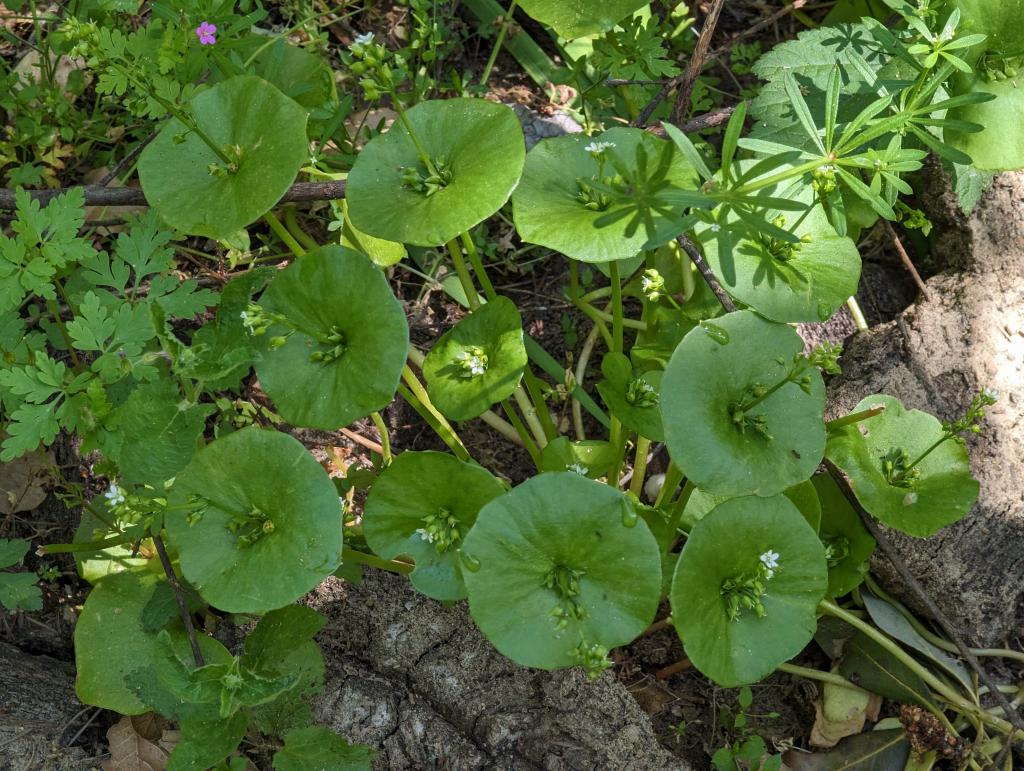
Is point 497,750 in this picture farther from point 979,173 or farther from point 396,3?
point 396,3

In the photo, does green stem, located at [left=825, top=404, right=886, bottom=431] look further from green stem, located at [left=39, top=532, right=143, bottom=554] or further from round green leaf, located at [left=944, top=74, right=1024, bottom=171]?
green stem, located at [left=39, top=532, right=143, bottom=554]

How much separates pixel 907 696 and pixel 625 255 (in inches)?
61.7

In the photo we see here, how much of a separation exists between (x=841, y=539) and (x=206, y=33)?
2344 millimetres

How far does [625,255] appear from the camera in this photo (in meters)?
2.01

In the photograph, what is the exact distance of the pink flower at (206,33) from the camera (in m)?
2.46

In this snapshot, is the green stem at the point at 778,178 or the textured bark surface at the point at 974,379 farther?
the textured bark surface at the point at 974,379

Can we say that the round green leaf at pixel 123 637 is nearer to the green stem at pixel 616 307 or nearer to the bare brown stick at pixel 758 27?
the green stem at pixel 616 307

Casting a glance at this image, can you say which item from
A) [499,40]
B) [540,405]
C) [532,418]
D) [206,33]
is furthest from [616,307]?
[206,33]

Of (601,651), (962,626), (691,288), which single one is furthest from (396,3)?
(962,626)

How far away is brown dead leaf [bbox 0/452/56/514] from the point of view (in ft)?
8.90

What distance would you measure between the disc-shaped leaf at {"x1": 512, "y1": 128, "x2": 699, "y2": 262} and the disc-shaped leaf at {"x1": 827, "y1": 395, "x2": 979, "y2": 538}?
0.85 metres

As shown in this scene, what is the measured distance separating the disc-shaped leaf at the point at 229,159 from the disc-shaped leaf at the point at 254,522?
567mm

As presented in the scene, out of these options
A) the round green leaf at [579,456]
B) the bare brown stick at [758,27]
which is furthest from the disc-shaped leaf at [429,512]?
the bare brown stick at [758,27]

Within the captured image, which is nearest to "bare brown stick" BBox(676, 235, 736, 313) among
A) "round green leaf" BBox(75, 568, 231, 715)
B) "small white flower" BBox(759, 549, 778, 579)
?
"small white flower" BBox(759, 549, 778, 579)
